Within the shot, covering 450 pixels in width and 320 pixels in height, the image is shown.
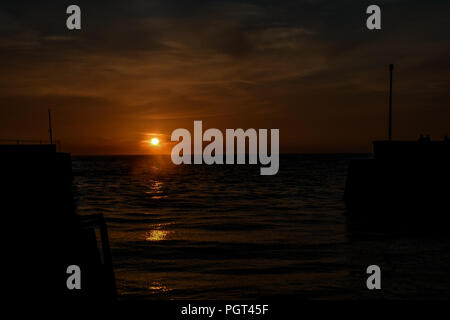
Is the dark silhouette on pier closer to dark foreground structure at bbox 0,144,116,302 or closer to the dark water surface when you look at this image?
the dark water surface

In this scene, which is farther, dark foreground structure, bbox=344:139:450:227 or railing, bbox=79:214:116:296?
dark foreground structure, bbox=344:139:450:227

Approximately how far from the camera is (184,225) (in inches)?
1124

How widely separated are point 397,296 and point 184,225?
58.4ft

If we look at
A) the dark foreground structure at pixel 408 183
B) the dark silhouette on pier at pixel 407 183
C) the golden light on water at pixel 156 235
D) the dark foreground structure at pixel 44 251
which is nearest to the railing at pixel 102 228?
the dark foreground structure at pixel 44 251

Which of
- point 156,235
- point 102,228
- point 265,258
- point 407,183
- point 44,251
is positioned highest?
point 102,228

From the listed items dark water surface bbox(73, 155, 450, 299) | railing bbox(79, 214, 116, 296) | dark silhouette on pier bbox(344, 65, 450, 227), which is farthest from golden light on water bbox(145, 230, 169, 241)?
railing bbox(79, 214, 116, 296)

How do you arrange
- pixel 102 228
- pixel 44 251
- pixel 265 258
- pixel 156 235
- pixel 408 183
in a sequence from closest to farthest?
pixel 44 251
pixel 102 228
pixel 265 258
pixel 156 235
pixel 408 183

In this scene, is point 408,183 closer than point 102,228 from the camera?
No

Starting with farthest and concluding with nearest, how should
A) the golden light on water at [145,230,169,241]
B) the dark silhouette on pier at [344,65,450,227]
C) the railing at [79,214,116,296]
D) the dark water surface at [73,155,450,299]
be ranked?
the dark silhouette on pier at [344,65,450,227] → the golden light on water at [145,230,169,241] → the dark water surface at [73,155,450,299] → the railing at [79,214,116,296]

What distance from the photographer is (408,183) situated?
2983 cm

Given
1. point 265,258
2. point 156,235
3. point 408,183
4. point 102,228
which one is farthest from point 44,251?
point 408,183

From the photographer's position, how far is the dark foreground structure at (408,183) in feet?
93.4

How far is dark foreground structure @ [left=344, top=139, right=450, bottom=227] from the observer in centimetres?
2845

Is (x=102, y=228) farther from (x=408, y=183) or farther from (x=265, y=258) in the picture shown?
(x=408, y=183)
